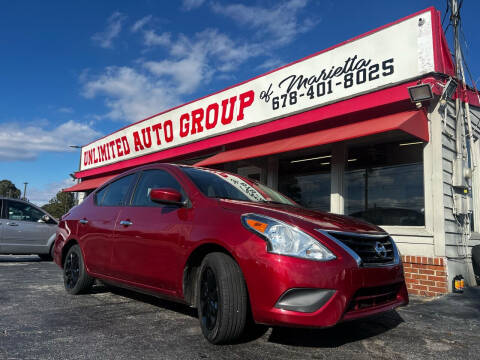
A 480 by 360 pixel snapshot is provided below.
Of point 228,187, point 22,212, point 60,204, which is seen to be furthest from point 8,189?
point 228,187

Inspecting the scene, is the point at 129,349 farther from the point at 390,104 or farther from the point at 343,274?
the point at 390,104

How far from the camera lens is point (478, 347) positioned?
10.2ft

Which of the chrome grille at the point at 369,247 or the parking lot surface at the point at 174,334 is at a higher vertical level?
the chrome grille at the point at 369,247

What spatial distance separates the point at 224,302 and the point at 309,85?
5.93 metres

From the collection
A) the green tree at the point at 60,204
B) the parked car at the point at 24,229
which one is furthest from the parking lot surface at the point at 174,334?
the green tree at the point at 60,204

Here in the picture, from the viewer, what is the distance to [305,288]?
2.54m

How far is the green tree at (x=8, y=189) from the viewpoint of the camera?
3268 inches

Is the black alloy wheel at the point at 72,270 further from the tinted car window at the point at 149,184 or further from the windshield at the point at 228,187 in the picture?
the windshield at the point at 228,187

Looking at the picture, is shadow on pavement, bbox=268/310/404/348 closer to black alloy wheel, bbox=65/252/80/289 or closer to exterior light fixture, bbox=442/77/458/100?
black alloy wheel, bbox=65/252/80/289

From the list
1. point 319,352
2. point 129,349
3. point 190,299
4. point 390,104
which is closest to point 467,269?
point 390,104

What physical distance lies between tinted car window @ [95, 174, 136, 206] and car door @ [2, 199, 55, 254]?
17.8ft

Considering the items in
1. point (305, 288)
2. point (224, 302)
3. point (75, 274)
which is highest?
point (305, 288)

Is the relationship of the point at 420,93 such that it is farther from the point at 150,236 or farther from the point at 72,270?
the point at 72,270

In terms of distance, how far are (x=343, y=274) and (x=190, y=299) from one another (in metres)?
1.31
